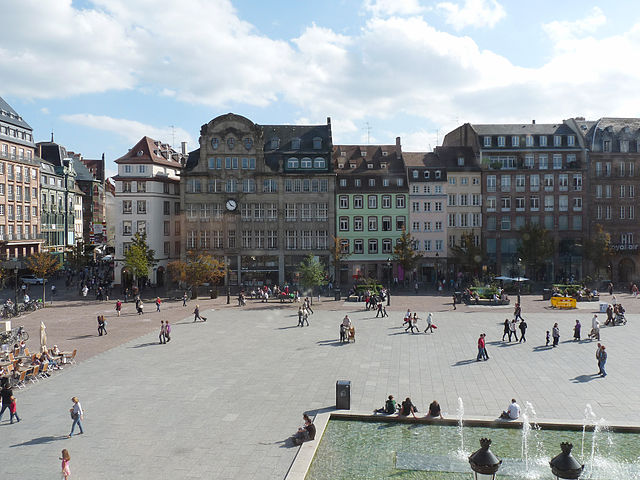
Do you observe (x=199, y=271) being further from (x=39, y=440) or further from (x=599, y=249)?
(x=599, y=249)

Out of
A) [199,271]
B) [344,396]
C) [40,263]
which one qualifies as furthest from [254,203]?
[344,396]

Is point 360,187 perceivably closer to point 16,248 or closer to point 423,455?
point 16,248

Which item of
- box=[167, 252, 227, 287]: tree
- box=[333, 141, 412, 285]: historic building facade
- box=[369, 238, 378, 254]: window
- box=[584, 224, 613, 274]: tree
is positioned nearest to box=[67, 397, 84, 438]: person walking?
box=[167, 252, 227, 287]: tree

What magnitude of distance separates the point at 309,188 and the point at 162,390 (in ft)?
149

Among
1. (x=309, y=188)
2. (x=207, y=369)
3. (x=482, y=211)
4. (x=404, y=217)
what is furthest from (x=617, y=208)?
(x=207, y=369)

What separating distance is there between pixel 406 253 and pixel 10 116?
54218mm

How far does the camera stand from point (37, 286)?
67.1 metres

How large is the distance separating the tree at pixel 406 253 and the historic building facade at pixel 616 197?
23.4 meters

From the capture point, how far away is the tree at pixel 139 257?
Answer: 57125 millimetres

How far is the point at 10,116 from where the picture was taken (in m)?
72.1

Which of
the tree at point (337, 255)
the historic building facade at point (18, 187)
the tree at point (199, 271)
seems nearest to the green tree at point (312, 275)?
the tree at point (199, 271)

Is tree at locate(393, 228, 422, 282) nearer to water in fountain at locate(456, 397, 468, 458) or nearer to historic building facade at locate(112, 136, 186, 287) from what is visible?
historic building facade at locate(112, 136, 186, 287)

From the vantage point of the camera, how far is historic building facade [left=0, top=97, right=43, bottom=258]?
2697 inches

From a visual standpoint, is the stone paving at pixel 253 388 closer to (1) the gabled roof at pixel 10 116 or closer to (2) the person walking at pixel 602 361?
(2) the person walking at pixel 602 361
